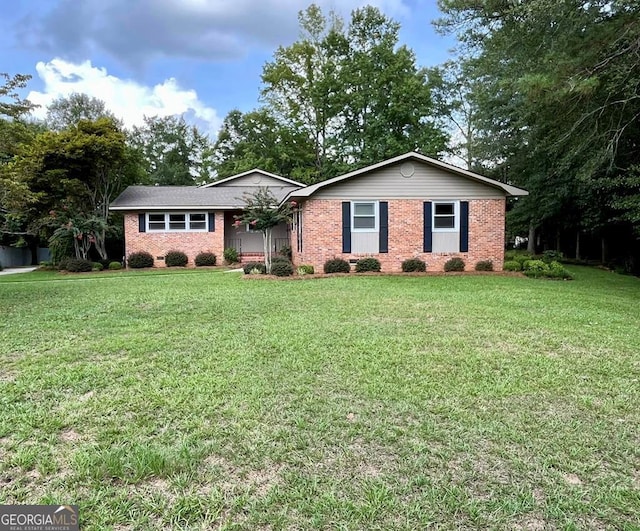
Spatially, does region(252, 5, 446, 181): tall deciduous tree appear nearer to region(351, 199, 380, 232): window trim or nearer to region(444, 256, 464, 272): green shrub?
region(351, 199, 380, 232): window trim

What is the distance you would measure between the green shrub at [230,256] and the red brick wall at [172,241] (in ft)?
0.78

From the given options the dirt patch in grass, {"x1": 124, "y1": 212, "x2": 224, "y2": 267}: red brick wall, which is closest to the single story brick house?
{"x1": 124, "y1": 212, "x2": 224, "y2": 267}: red brick wall

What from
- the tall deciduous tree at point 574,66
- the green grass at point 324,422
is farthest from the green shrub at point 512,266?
the green grass at point 324,422

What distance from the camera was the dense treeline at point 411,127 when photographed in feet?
33.9

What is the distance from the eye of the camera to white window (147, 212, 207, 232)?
19.3 metres

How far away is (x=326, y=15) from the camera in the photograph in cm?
3247

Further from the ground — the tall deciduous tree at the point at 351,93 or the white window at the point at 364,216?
the tall deciduous tree at the point at 351,93

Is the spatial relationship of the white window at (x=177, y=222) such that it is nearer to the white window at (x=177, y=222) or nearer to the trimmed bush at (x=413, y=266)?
the white window at (x=177, y=222)

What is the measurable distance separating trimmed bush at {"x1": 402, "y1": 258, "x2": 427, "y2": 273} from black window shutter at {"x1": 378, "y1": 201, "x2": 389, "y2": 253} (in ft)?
2.77

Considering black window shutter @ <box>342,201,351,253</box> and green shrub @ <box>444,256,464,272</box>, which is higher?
black window shutter @ <box>342,201,351,253</box>

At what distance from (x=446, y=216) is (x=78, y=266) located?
15317 mm

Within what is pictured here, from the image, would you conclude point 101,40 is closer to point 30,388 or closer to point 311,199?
point 311,199

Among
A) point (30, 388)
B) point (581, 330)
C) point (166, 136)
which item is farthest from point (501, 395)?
point (166, 136)

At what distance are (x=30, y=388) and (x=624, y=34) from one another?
13057 millimetres
